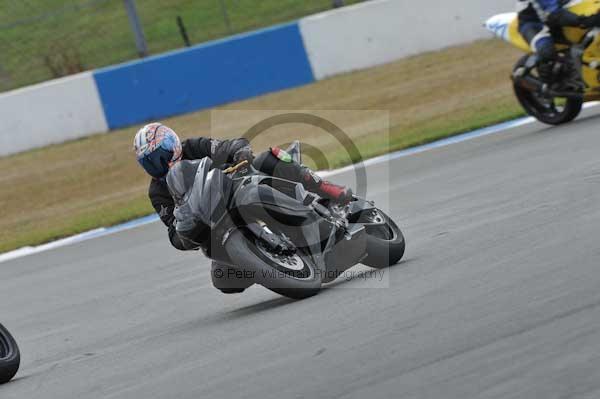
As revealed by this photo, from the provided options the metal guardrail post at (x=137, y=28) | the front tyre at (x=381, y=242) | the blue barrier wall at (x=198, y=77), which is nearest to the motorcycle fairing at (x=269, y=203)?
the front tyre at (x=381, y=242)

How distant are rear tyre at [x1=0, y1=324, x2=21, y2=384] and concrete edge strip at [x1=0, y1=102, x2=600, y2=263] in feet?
18.6

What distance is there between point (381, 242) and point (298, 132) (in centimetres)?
983

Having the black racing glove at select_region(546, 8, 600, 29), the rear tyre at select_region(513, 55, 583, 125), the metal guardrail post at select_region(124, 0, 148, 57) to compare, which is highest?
the black racing glove at select_region(546, 8, 600, 29)

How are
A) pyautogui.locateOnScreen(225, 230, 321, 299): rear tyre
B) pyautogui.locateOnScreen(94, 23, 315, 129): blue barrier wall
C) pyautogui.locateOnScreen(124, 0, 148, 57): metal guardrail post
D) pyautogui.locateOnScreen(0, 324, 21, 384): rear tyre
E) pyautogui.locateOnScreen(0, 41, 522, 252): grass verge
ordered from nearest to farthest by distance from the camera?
pyautogui.locateOnScreen(0, 324, 21, 384): rear tyre → pyautogui.locateOnScreen(225, 230, 321, 299): rear tyre → pyautogui.locateOnScreen(0, 41, 522, 252): grass verge → pyautogui.locateOnScreen(124, 0, 148, 57): metal guardrail post → pyautogui.locateOnScreen(94, 23, 315, 129): blue barrier wall

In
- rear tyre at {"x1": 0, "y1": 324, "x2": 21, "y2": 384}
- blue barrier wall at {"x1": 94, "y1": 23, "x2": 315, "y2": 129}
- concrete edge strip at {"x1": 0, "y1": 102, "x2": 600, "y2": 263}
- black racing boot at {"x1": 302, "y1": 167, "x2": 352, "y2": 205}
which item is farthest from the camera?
blue barrier wall at {"x1": 94, "y1": 23, "x2": 315, "y2": 129}

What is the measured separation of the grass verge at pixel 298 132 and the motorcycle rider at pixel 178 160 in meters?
5.80

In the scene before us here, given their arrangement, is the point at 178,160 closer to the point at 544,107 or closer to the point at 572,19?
the point at 572,19

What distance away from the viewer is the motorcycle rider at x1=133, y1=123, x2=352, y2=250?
697cm

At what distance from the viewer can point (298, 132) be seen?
55.6ft

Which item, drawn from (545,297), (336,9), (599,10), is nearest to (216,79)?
(336,9)

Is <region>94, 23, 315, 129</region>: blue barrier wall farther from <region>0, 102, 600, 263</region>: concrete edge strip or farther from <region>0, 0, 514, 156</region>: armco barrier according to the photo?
<region>0, 102, 600, 263</region>: concrete edge strip

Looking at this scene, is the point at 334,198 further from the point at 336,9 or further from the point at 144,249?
the point at 336,9

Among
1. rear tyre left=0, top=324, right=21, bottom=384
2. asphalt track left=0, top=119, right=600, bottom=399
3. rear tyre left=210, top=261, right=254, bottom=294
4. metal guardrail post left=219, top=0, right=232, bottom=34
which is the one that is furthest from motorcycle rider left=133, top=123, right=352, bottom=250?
metal guardrail post left=219, top=0, right=232, bottom=34

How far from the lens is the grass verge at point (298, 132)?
549 inches
